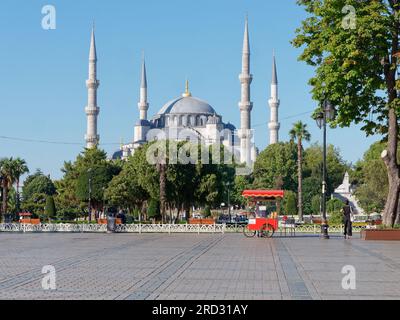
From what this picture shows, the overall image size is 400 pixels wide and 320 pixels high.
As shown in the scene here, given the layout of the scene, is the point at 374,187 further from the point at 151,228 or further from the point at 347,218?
the point at 347,218

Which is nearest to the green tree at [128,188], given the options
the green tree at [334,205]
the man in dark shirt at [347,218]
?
the green tree at [334,205]

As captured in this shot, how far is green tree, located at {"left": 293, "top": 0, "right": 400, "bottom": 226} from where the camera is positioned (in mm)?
26641

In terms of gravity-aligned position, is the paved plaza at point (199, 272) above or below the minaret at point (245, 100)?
below

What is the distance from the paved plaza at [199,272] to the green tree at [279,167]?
7169 cm

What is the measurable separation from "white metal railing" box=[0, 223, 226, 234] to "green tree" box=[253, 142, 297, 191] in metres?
55.6

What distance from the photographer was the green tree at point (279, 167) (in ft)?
310

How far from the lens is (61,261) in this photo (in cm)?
1742

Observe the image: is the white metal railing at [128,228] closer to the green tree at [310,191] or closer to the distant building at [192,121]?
the green tree at [310,191]

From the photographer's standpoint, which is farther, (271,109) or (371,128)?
(271,109)

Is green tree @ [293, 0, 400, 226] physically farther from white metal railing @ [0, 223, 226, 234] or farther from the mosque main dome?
the mosque main dome
